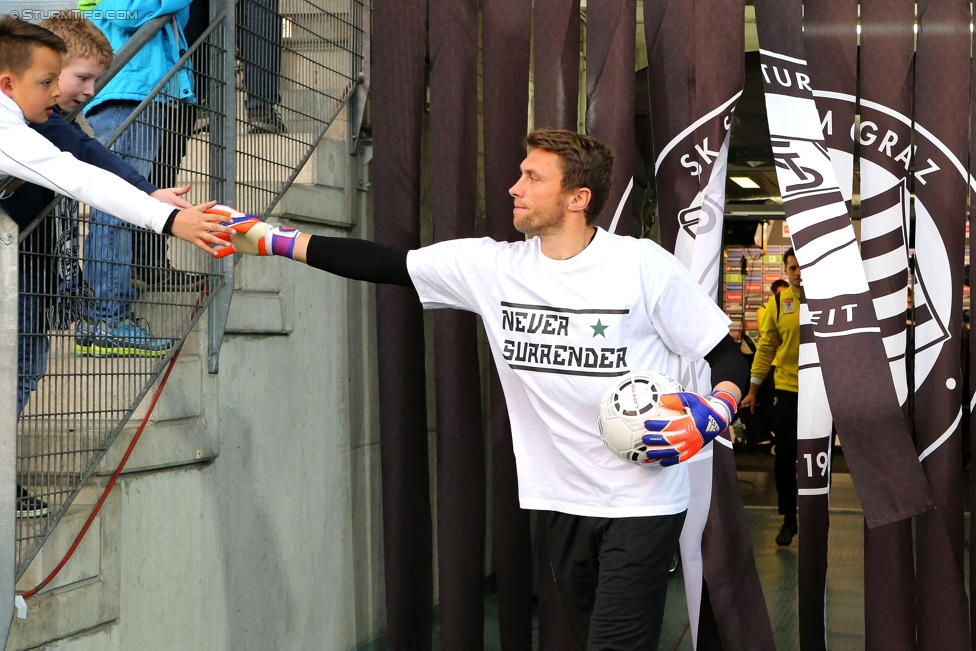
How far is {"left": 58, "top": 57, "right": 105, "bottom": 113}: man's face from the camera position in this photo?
343 centimetres

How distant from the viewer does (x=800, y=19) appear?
452cm

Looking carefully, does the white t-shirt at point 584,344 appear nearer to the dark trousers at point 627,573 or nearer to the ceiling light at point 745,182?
the dark trousers at point 627,573

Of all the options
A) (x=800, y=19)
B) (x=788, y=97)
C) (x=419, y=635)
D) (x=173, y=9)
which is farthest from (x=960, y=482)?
(x=173, y=9)

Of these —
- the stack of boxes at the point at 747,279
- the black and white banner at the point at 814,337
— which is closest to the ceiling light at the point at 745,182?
the stack of boxes at the point at 747,279

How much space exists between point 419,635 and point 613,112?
8.36ft

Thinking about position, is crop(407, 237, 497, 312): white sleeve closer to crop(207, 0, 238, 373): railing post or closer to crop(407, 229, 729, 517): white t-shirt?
crop(407, 229, 729, 517): white t-shirt

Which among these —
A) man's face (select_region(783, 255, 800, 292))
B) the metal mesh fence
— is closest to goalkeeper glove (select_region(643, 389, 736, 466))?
the metal mesh fence

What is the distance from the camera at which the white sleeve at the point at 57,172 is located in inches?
110

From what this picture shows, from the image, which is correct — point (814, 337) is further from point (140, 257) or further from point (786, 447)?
point (786, 447)

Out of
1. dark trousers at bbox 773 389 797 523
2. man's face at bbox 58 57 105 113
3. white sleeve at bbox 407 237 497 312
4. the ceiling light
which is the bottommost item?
dark trousers at bbox 773 389 797 523

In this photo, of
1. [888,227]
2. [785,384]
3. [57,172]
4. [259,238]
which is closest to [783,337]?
[785,384]

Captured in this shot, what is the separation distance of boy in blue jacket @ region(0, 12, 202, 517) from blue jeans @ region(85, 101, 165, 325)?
0.20 feet

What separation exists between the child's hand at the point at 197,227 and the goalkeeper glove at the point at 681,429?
4.41 ft

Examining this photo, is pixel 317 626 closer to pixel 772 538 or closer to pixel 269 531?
pixel 269 531
